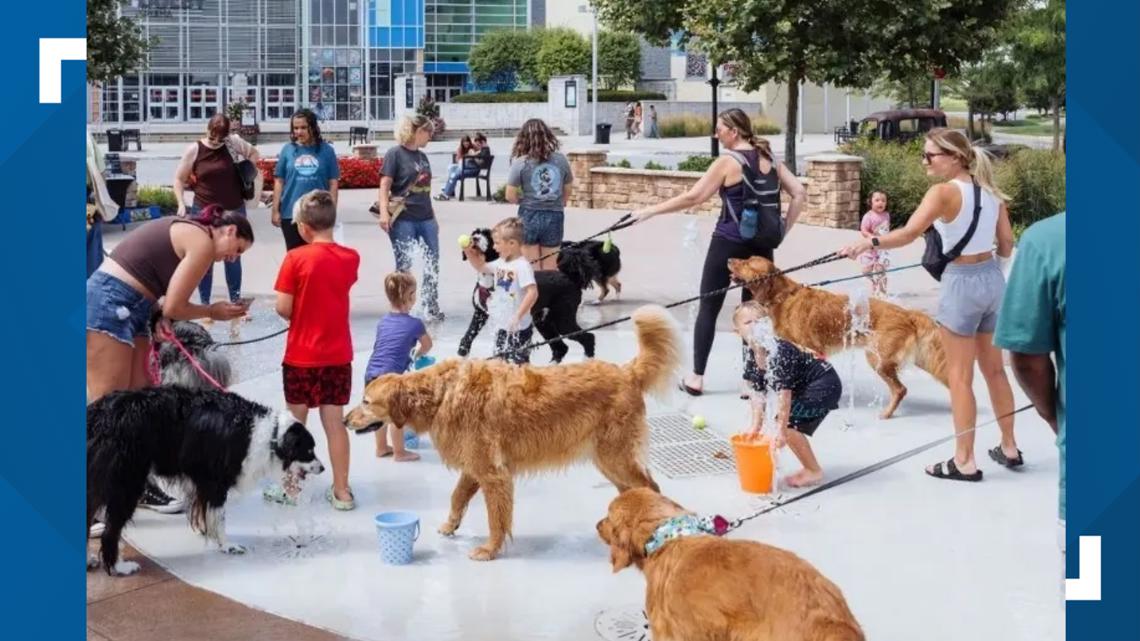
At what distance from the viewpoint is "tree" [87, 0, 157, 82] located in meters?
25.1

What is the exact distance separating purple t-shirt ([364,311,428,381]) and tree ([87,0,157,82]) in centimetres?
1915

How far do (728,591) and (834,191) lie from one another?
1623 centimetres

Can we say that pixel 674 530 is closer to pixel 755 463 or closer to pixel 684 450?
pixel 755 463

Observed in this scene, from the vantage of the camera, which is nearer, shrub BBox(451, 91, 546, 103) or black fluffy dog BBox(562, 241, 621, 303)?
black fluffy dog BBox(562, 241, 621, 303)

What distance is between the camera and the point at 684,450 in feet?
25.4

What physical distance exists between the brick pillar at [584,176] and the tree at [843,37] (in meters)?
3.49

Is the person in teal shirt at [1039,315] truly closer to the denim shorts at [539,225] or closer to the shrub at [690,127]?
the denim shorts at [539,225]

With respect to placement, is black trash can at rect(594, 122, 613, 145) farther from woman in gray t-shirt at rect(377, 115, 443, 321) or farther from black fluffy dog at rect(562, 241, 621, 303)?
woman in gray t-shirt at rect(377, 115, 443, 321)

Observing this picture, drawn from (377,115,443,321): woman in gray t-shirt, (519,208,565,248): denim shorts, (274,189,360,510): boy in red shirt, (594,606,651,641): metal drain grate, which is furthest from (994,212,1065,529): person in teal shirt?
(377,115,443,321): woman in gray t-shirt

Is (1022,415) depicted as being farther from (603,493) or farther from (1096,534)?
(1096,534)

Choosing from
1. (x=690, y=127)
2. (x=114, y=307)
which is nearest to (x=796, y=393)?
(x=114, y=307)

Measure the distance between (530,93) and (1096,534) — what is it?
62.0 m

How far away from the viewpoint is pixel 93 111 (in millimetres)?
58250
